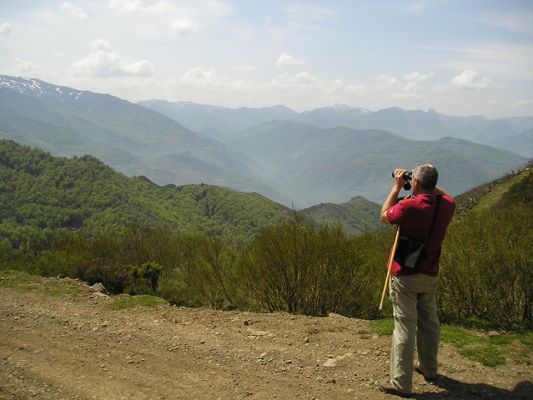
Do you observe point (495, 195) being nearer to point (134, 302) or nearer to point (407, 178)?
point (134, 302)

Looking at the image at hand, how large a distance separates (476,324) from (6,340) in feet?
24.4

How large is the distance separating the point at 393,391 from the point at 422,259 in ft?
4.68

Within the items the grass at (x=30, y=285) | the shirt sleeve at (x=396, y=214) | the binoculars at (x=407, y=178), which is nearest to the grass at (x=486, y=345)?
the shirt sleeve at (x=396, y=214)

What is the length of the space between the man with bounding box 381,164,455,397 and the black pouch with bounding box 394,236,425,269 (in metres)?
0.04

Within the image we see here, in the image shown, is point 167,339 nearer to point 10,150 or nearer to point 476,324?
point 476,324

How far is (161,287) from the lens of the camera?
1134 cm

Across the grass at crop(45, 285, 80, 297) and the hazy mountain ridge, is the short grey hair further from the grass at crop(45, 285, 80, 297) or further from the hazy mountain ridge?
the hazy mountain ridge

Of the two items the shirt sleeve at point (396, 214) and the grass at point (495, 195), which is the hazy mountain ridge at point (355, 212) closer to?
the grass at point (495, 195)

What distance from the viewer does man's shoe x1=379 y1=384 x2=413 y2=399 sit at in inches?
169

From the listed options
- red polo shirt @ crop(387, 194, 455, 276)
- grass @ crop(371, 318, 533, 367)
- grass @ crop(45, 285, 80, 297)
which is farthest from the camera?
grass @ crop(45, 285, 80, 297)

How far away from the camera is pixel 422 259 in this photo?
430 cm

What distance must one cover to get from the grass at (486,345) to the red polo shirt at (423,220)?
165cm

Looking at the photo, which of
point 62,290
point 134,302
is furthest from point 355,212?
point 134,302

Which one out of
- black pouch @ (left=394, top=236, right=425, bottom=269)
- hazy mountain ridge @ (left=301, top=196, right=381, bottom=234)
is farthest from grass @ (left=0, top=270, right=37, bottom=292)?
hazy mountain ridge @ (left=301, top=196, right=381, bottom=234)
